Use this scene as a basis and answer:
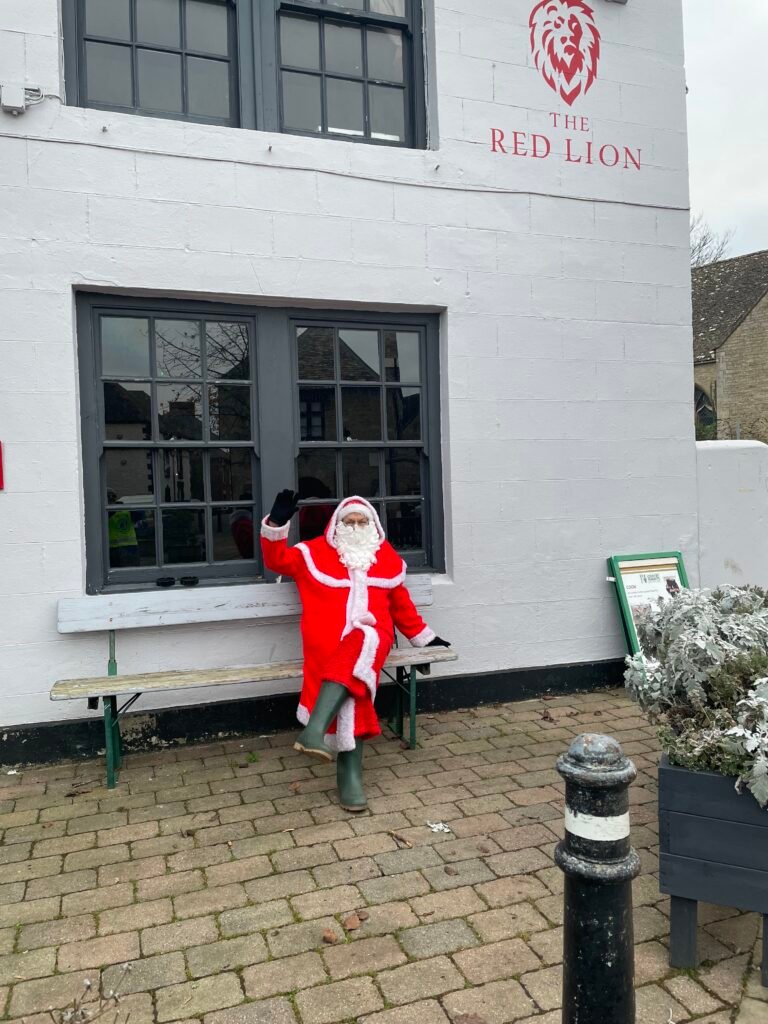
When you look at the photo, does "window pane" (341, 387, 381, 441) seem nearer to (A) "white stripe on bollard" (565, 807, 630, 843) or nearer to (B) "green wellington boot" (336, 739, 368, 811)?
(B) "green wellington boot" (336, 739, 368, 811)

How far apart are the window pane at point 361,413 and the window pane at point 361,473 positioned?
0.36 feet

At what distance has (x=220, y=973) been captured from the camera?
267 centimetres

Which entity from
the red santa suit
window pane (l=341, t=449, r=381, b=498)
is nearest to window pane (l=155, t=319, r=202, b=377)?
window pane (l=341, t=449, r=381, b=498)

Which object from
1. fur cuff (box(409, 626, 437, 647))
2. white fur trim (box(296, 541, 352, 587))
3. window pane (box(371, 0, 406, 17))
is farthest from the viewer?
window pane (box(371, 0, 406, 17))

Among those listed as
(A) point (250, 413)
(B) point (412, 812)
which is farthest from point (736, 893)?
(A) point (250, 413)

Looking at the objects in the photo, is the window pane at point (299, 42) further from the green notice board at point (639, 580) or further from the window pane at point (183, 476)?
the green notice board at point (639, 580)

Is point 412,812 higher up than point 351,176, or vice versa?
point 351,176

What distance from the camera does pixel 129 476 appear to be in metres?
4.89

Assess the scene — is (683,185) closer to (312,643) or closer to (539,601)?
(539,601)

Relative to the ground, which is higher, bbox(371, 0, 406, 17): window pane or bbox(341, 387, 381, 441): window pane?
bbox(371, 0, 406, 17): window pane

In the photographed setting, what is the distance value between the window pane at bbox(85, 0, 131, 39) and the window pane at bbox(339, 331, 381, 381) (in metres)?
2.25

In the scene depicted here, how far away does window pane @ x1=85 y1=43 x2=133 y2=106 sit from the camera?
189 inches

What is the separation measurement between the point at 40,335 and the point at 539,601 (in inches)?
146

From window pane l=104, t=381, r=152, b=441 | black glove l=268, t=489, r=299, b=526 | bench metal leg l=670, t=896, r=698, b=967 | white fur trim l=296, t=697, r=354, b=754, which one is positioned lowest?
bench metal leg l=670, t=896, r=698, b=967
